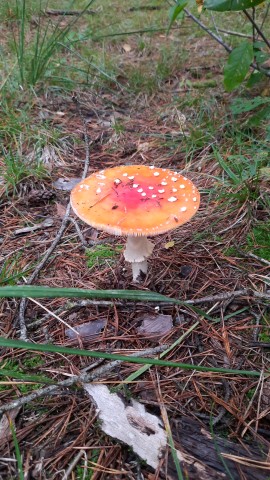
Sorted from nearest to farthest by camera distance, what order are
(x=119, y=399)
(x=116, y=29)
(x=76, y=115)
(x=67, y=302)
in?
1. (x=119, y=399)
2. (x=67, y=302)
3. (x=76, y=115)
4. (x=116, y=29)

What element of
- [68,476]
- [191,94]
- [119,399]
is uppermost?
[191,94]

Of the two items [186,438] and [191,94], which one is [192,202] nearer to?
[186,438]

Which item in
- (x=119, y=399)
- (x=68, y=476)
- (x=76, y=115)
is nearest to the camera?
(x=68, y=476)

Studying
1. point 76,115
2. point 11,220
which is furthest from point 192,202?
point 76,115

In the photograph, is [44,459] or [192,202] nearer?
[44,459]

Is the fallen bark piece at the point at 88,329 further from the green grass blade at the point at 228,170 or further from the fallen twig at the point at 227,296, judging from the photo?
the green grass blade at the point at 228,170

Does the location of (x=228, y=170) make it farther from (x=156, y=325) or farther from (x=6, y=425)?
(x=6, y=425)

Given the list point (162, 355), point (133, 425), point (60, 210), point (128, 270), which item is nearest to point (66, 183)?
point (60, 210)
